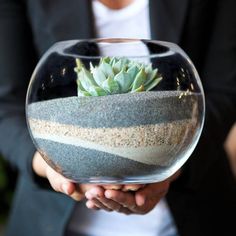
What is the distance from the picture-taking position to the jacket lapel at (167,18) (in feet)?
2.62

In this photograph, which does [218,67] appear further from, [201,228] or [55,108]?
[55,108]

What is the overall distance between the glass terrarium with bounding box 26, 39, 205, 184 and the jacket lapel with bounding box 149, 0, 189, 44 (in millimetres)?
226

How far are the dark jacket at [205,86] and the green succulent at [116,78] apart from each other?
0.28 m

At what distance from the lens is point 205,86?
0.89 metres

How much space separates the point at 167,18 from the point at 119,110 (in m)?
0.35

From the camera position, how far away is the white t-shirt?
0.81 m

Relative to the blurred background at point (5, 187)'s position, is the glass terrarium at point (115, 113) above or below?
above

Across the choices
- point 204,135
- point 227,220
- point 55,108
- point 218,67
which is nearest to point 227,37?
point 218,67

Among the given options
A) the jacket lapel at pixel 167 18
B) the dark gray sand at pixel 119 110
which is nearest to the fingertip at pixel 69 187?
the dark gray sand at pixel 119 110

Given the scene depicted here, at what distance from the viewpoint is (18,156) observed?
80 centimetres

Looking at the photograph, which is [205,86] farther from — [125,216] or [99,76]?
[99,76]

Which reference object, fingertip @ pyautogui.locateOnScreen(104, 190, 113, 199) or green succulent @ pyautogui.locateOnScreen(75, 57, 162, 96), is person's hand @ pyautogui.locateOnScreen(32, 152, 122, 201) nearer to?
fingertip @ pyautogui.locateOnScreen(104, 190, 113, 199)

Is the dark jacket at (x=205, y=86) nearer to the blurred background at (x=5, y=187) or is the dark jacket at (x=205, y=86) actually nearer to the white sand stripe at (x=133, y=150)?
the white sand stripe at (x=133, y=150)

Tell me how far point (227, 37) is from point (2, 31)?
31 centimetres
